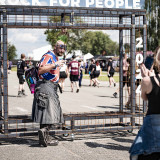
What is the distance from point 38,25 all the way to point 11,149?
2261mm

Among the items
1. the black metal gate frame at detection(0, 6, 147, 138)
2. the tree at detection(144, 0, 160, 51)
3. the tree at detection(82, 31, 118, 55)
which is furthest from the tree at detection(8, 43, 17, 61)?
the black metal gate frame at detection(0, 6, 147, 138)

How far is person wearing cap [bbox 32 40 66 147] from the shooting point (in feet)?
20.4

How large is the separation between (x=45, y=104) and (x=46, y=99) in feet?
0.29

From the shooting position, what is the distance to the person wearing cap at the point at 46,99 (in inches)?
245

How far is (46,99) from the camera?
6254 mm

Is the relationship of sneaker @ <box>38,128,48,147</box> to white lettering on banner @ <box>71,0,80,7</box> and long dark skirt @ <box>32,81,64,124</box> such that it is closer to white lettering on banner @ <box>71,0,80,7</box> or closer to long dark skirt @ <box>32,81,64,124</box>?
long dark skirt @ <box>32,81,64,124</box>

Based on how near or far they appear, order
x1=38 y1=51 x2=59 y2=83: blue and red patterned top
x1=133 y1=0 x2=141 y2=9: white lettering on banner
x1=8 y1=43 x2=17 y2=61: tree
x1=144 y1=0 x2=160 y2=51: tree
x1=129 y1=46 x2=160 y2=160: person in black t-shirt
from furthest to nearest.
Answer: x1=8 y1=43 x2=17 y2=61: tree → x1=144 y1=0 x2=160 y2=51: tree → x1=133 y1=0 x2=141 y2=9: white lettering on banner → x1=38 y1=51 x2=59 y2=83: blue and red patterned top → x1=129 y1=46 x2=160 y2=160: person in black t-shirt

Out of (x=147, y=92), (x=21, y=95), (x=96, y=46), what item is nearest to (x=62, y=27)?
(x=147, y=92)

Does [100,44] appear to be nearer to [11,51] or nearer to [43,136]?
[11,51]

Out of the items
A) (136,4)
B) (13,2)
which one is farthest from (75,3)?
(136,4)

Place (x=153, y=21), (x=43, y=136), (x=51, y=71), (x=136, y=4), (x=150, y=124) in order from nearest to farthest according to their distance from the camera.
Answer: (x=150, y=124) → (x=43, y=136) → (x=51, y=71) → (x=136, y=4) → (x=153, y=21)

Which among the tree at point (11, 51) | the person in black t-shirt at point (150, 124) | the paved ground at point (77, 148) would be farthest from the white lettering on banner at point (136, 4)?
the tree at point (11, 51)

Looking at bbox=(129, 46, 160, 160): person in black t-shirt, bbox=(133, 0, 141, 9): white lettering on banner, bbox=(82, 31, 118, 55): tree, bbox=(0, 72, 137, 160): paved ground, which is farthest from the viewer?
bbox=(82, 31, 118, 55): tree

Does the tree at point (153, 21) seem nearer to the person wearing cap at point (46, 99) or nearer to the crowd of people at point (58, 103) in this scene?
the crowd of people at point (58, 103)
